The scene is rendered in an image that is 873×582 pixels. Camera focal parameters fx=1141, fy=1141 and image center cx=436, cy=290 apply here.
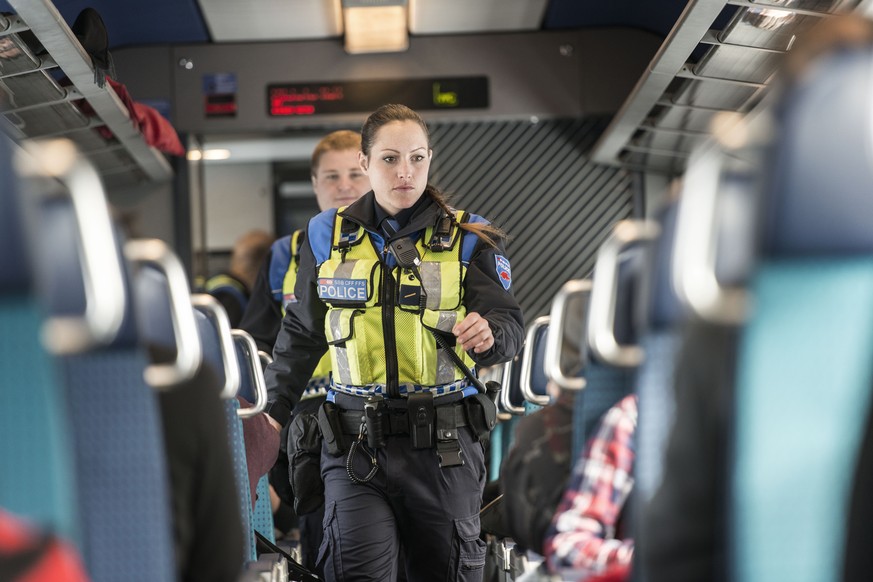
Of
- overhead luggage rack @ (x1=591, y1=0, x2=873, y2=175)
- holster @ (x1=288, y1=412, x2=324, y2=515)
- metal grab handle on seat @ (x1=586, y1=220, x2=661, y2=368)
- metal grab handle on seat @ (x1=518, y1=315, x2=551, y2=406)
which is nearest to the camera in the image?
metal grab handle on seat @ (x1=586, y1=220, x2=661, y2=368)

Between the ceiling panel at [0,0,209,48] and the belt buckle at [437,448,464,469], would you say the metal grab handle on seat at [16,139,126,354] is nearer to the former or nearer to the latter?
the belt buckle at [437,448,464,469]

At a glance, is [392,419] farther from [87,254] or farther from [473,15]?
[473,15]

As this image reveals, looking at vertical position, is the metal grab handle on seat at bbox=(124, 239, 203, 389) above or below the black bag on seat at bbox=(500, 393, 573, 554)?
above

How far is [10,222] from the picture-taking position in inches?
59.9

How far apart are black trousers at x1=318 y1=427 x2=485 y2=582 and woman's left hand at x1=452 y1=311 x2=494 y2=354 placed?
1.27 feet

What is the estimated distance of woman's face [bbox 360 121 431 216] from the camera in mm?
3336

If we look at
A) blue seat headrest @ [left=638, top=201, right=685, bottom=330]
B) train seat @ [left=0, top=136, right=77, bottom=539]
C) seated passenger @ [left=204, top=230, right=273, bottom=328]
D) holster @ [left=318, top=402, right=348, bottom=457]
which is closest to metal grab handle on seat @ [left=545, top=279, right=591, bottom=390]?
blue seat headrest @ [left=638, top=201, right=685, bottom=330]

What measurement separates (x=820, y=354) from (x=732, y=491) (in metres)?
0.22

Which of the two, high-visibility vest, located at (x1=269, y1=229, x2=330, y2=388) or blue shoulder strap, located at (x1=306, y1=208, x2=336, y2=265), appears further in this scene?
high-visibility vest, located at (x1=269, y1=229, x2=330, y2=388)

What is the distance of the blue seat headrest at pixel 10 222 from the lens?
59.5 inches

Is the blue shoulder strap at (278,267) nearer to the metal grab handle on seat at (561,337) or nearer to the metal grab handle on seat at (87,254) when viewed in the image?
the metal grab handle on seat at (561,337)

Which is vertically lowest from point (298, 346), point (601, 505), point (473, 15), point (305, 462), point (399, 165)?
point (305, 462)

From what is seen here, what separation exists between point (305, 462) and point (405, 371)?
579mm

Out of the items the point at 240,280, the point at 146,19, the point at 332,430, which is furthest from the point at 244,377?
the point at 146,19
